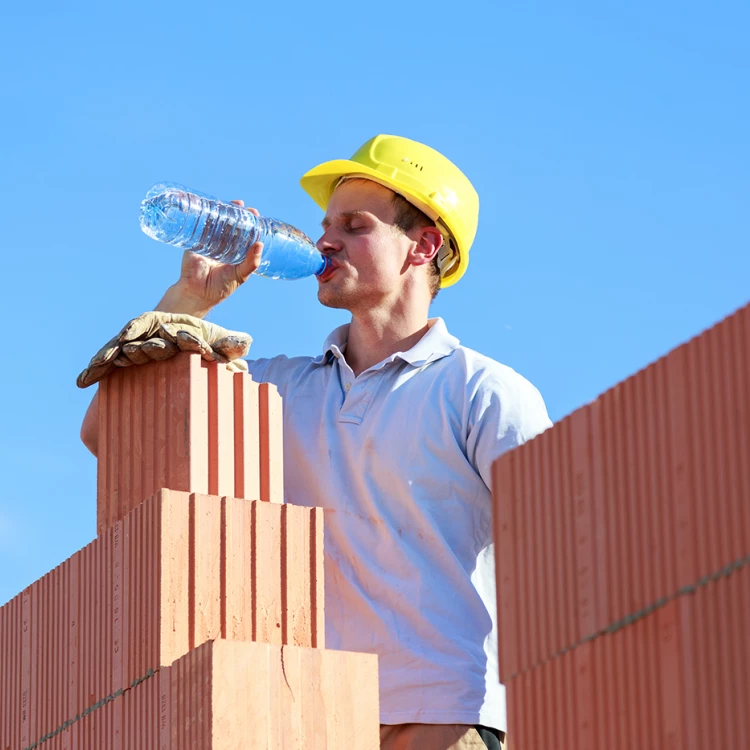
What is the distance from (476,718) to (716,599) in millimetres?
2577

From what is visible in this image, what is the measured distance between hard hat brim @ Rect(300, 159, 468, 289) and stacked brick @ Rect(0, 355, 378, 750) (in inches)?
66.4

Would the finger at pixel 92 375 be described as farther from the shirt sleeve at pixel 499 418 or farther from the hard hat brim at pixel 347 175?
the hard hat brim at pixel 347 175

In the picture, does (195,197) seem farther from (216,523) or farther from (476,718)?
(476,718)

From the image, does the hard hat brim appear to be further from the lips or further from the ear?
the lips

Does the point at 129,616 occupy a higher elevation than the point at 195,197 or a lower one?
lower

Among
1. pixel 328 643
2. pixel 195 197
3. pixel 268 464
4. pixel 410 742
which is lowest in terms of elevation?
pixel 410 742

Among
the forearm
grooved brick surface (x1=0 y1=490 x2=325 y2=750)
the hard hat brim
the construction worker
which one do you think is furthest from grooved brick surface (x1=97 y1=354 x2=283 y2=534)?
the hard hat brim

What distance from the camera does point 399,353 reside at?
750 cm

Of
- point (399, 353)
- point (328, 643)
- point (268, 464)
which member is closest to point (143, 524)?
point (268, 464)

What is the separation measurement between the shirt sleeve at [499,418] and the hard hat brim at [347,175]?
3.79ft

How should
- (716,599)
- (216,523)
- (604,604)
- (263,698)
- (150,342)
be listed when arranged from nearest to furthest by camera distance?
(716,599) < (604,604) < (263,698) < (216,523) < (150,342)

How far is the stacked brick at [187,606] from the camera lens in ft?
18.8

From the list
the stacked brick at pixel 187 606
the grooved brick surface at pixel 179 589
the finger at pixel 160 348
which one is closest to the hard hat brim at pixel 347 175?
the stacked brick at pixel 187 606

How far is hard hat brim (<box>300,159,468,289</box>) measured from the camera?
26.4 ft
